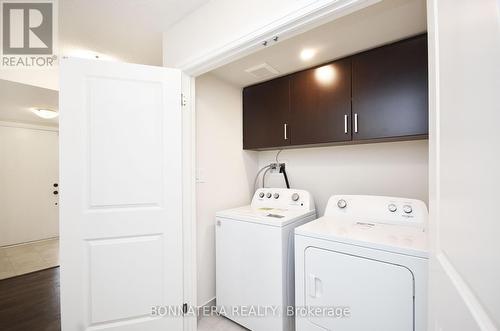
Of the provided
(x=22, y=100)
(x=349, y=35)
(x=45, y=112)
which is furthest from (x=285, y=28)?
(x=45, y=112)

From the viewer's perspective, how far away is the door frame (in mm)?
1030

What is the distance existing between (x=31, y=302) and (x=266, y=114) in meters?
3.01

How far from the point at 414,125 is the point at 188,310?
6.92 feet

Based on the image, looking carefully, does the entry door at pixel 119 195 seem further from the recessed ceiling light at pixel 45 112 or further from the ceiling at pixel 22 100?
the recessed ceiling light at pixel 45 112

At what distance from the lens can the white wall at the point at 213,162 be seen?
2021 mm

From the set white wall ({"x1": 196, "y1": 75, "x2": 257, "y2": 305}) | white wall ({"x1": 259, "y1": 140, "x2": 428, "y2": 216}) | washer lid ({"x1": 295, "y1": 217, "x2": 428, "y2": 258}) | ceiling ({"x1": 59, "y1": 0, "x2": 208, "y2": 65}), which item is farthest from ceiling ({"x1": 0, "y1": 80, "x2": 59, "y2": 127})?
washer lid ({"x1": 295, "y1": 217, "x2": 428, "y2": 258})

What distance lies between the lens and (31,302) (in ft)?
7.00

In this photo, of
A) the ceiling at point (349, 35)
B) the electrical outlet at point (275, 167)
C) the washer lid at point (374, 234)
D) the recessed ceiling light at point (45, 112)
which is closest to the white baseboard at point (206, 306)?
the washer lid at point (374, 234)

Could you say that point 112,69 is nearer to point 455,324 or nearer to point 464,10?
point 464,10

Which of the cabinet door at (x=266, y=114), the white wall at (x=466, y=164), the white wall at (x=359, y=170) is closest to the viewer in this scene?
the white wall at (x=466, y=164)

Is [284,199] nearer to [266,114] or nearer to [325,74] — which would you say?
[266,114]

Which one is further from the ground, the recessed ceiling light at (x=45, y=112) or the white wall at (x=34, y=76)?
the white wall at (x=34, y=76)

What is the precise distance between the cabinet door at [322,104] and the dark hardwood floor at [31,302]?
2.72m

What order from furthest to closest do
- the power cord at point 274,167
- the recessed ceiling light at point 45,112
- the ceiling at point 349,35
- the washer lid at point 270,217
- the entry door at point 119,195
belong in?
the recessed ceiling light at point 45,112
the power cord at point 274,167
the washer lid at point 270,217
the entry door at point 119,195
the ceiling at point 349,35
